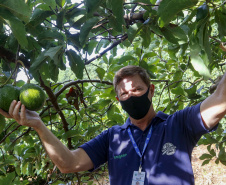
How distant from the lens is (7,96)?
1.20 m

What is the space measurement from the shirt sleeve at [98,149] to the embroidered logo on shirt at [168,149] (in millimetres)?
502

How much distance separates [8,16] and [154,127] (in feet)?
3.75

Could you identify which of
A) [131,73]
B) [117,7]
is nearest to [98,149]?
[131,73]

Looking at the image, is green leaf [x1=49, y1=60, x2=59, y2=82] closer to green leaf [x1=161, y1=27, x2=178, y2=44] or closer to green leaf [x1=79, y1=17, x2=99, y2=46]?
green leaf [x1=79, y1=17, x2=99, y2=46]

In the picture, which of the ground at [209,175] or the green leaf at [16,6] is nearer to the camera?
the green leaf at [16,6]

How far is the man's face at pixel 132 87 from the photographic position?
173 centimetres

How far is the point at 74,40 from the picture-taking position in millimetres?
1312

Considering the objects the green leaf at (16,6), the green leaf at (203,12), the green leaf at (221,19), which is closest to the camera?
the green leaf at (16,6)

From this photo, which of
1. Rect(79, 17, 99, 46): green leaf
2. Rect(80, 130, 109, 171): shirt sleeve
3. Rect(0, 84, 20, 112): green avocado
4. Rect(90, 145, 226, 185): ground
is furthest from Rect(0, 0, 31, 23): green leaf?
Rect(90, 145, 226, 185): ground

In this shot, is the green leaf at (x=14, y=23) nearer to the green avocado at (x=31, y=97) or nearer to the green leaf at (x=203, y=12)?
the green avocado at (x=31, y=97)

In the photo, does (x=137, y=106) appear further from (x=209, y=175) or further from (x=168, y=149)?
(x=209, y=175)

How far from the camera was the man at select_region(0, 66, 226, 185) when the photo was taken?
1.38 m

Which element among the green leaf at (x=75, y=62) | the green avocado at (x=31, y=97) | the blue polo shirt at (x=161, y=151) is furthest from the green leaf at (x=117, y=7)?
the blue polo shirt at (x=161, y=151)

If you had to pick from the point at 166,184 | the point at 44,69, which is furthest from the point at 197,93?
the point at 44,69
